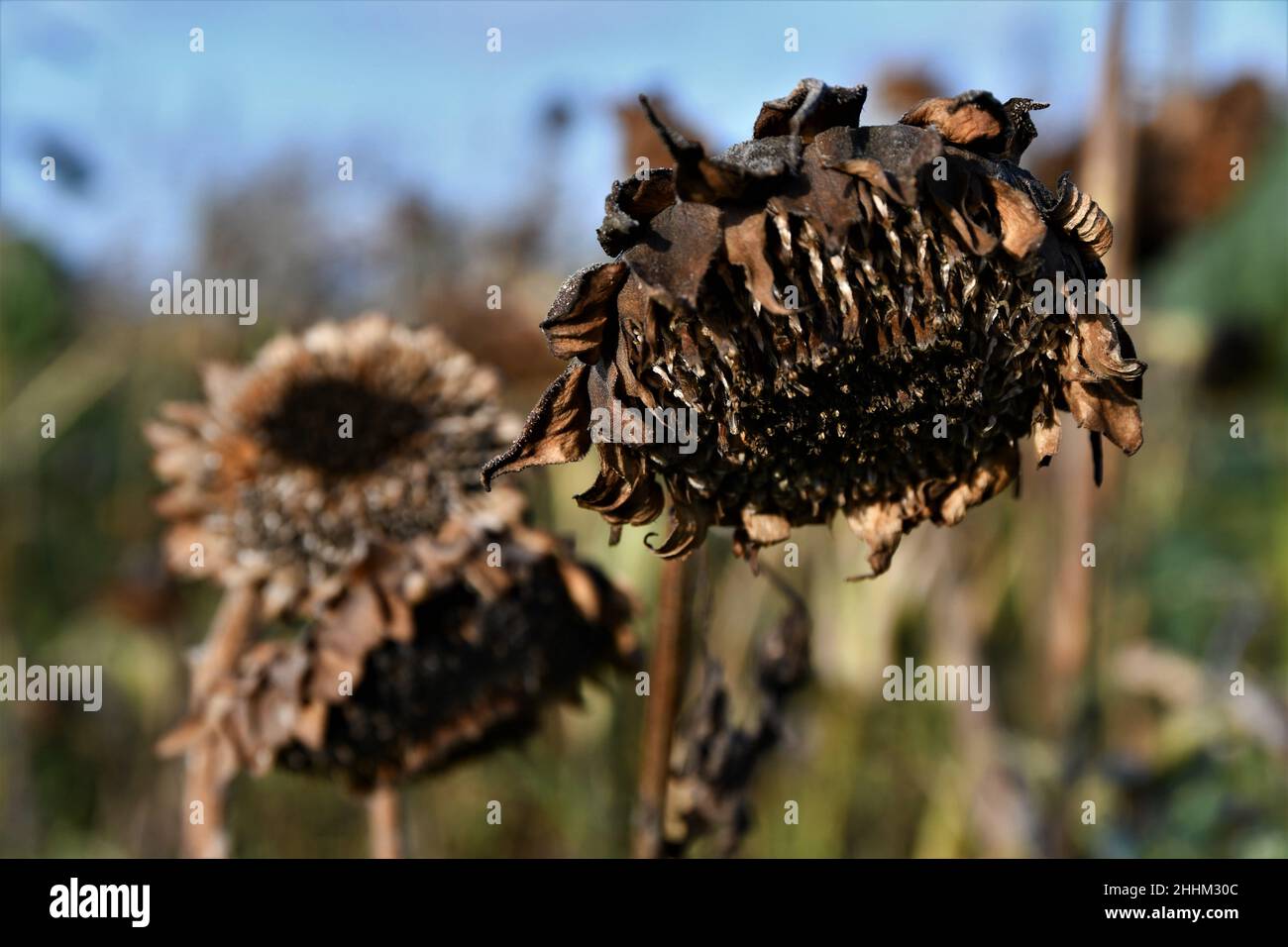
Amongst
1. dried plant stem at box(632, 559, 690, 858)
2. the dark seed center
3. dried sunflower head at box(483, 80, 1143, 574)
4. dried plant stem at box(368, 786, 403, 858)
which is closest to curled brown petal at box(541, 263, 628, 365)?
dried sunflower head at box(483, 80, 1143, 574)

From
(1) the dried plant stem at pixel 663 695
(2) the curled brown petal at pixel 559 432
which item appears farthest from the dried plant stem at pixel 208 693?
(2) the curled brown petal at pixel 559 432

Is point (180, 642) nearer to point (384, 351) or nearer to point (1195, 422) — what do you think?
point (384, 351)

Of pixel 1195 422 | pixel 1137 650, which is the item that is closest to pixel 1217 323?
pixel 1195 422

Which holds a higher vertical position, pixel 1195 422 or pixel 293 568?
pixel 1195 422

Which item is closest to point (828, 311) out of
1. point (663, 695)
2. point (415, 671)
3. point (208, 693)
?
point (663, 695)

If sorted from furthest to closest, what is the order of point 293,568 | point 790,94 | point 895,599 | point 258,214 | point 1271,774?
point 258,214 < point 895,599 < point 1271,774 < point 293,568 < point 790,94

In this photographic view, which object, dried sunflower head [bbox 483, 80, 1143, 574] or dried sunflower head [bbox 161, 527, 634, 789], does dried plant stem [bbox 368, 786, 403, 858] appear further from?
dried sunflower head [bbox 483, 80, 1143, 574]

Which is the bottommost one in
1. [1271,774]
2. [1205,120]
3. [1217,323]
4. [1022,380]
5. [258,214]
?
[1271,774]
